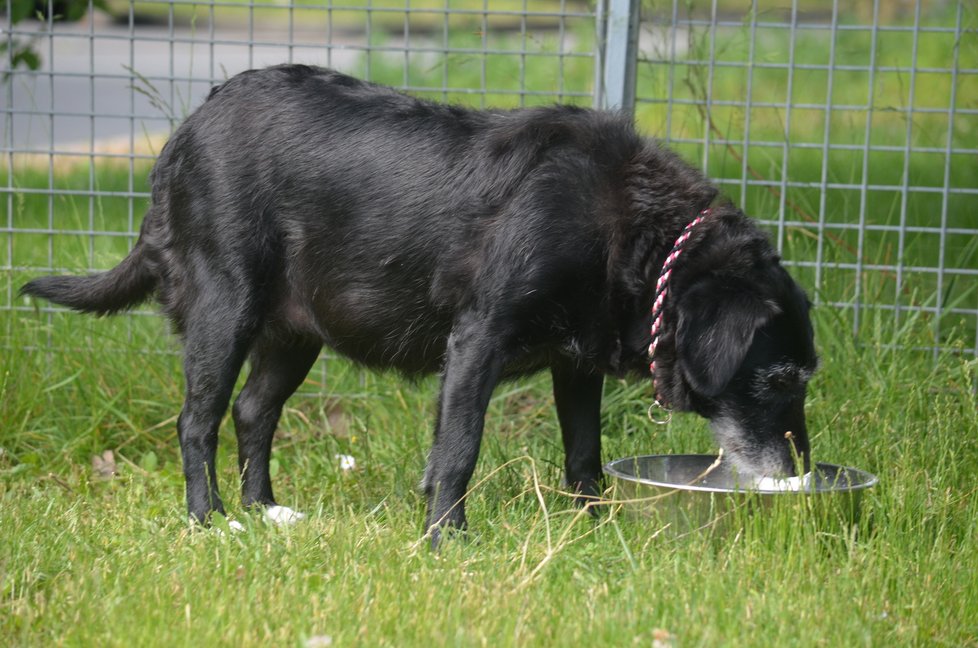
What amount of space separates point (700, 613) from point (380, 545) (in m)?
0.94

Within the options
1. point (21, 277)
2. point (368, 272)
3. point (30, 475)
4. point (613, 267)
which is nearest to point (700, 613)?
point (613, 267)

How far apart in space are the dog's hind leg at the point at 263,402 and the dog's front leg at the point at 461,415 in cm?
90

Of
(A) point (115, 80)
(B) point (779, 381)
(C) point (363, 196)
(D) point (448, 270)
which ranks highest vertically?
(C) point (363, 196)

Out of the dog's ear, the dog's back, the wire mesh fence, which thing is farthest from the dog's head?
the wire mesh fence

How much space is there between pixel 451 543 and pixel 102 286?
1734mm

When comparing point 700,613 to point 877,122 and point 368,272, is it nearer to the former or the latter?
point 368,272

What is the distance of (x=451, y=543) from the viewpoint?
324cm

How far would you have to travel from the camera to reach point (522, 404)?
16.7ft

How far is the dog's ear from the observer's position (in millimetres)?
3352

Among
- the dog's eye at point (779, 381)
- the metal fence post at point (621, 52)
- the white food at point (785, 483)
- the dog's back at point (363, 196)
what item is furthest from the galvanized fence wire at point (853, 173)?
the dog's back at point (363, 196)

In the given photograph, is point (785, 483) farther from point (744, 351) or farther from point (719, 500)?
point (744, 351)

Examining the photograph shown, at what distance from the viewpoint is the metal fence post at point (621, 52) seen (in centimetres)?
494

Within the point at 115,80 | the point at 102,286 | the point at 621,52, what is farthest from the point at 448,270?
the point at 115,80

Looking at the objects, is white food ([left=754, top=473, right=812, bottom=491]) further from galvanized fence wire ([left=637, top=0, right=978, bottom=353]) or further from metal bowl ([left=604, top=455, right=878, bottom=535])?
galvanized fence wire ([left=637, top=0, right=978, bottom=353])
